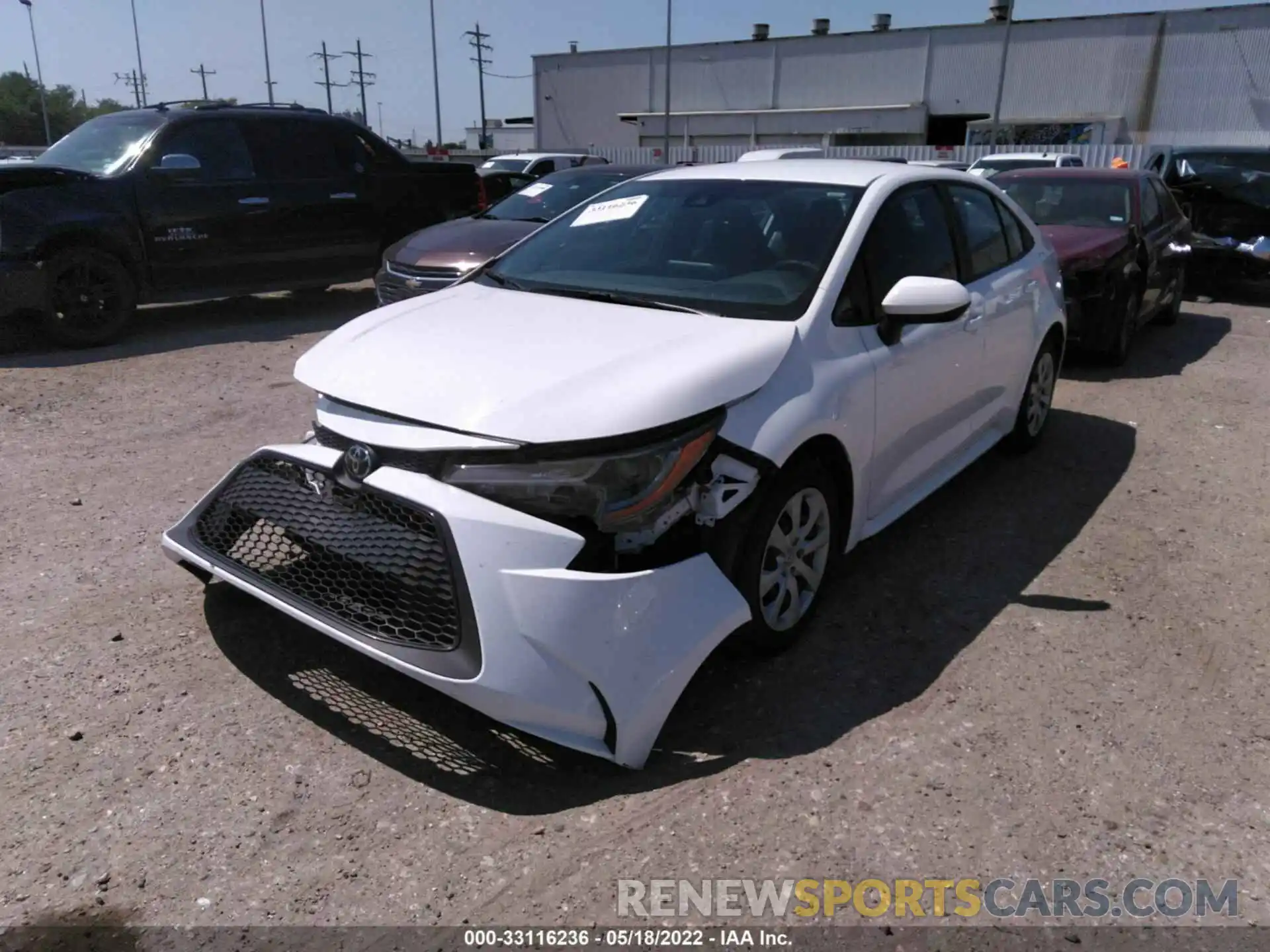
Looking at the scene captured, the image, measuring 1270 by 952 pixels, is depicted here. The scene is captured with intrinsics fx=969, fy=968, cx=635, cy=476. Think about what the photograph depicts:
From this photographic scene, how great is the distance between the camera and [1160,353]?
8617 mm

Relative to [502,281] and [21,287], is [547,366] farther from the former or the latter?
[21,287]

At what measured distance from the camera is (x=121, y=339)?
8.43 meters

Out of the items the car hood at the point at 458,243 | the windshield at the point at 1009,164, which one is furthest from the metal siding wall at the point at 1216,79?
the car hood at the point at 458,243

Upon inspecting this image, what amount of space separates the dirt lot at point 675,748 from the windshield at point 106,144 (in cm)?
492

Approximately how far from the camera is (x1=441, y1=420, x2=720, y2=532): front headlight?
262 centimetres

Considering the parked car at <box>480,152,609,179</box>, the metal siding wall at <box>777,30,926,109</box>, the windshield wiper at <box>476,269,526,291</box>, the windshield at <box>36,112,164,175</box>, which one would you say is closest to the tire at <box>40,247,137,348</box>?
the windshield at <box>36,112,164,175</box>

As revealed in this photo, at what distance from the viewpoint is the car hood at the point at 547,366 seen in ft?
8.73

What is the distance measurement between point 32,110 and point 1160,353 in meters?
76.7

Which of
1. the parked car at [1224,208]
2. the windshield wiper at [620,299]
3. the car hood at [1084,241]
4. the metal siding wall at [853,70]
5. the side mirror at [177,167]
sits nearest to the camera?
the windshield wiper at [620,299]

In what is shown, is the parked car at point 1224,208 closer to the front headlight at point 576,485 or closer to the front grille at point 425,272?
the front grille at point 425,272

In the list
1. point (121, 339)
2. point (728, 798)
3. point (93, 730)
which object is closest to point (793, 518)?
point (728, 798)

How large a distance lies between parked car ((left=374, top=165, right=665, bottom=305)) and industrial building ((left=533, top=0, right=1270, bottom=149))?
32.1 metres

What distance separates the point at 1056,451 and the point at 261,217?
7234mm

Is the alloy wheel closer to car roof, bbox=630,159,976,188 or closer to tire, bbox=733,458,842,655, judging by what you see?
tire, bbox=733,458,842,655
